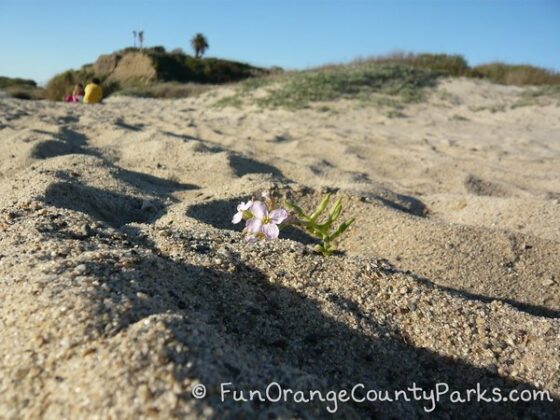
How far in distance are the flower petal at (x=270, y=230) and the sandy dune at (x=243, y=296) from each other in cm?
9

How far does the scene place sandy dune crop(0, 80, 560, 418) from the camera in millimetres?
976

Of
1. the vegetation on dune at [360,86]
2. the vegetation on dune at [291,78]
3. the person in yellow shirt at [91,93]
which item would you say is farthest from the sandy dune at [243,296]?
the person in yellow shirt at [91,93]

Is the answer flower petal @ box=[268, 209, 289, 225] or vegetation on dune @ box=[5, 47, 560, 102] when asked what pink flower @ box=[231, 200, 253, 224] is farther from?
vegetation on dune @ box=[5, 47, 560, 102]

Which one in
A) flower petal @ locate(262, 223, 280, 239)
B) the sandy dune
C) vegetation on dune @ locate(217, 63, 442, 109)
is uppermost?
vegetation on dune @ locate(217, 63, 442, 109)

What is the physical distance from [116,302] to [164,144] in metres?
3.26

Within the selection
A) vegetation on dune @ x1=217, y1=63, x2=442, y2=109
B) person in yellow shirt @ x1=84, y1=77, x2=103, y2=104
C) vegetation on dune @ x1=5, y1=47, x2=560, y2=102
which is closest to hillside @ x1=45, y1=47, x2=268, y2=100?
vegetation on dune @ x1=5, y1=47, x2=560, y2=102

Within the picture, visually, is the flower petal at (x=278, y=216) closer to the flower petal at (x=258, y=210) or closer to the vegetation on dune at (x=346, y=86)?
the flower petal at (x=258, y=210)

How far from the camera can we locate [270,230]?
167 centimetres

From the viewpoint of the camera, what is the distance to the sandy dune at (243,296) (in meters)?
0.98

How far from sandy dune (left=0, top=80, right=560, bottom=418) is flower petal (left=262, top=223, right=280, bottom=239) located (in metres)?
0.09

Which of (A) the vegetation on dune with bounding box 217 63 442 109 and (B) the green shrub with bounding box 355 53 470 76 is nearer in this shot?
(A) the vegetation on dune with bounding box 217 63 442 109

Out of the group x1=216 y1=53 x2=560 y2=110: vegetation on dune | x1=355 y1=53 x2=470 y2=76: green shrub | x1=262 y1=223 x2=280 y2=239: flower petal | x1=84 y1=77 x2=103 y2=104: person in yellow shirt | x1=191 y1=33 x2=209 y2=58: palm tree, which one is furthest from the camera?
→ x1=191 y1=33 x2=209 y2=58: palm tree

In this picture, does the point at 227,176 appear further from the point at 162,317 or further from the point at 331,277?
the point at 162,317

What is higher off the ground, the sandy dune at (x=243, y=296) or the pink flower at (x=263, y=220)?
the pink flower at (x=263, y=220)
